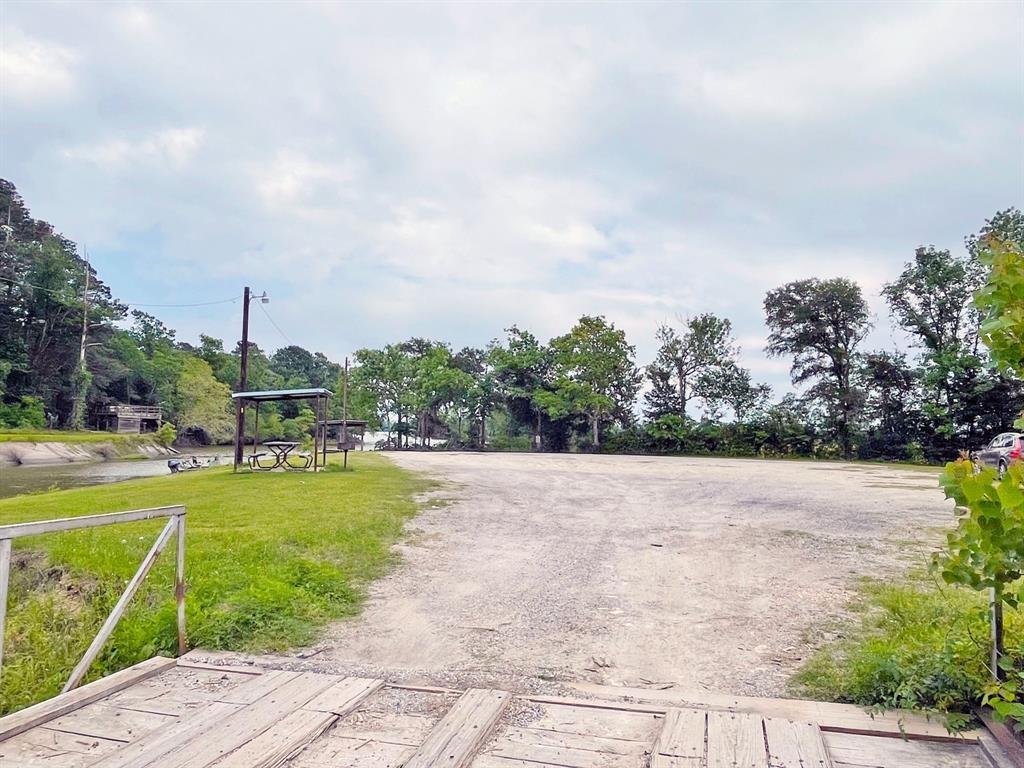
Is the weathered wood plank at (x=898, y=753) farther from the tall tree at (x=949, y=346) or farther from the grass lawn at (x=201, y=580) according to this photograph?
the tall tree at (x=949, y=346)

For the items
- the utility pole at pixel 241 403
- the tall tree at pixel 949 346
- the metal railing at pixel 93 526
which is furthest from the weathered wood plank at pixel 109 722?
the tall tree at pixel 949 346

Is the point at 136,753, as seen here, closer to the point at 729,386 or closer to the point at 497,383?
the point at 729,386

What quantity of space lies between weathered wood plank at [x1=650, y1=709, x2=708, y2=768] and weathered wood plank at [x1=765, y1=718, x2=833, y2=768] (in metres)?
0.23

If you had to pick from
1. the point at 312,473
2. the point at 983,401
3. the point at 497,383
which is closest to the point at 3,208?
the point at 497,383

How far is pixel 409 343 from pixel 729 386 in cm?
2335

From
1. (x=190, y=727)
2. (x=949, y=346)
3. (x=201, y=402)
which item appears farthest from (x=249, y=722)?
(x=201, y=402)

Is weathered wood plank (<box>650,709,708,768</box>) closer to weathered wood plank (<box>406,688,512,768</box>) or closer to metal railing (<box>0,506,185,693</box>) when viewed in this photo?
weathered wood plank (<box>406,688,512,768</box>)

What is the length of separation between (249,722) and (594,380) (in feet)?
102

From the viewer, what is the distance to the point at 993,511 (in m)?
2.02

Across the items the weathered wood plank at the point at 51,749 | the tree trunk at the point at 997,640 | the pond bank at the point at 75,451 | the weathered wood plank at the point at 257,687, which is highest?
the tree trunk at the point at 997,640

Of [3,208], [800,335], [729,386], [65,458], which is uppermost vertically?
[3,208]

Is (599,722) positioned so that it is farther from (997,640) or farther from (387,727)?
A: (997,640)

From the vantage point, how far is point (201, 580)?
14.4 ft

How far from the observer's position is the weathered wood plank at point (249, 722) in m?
2.09
